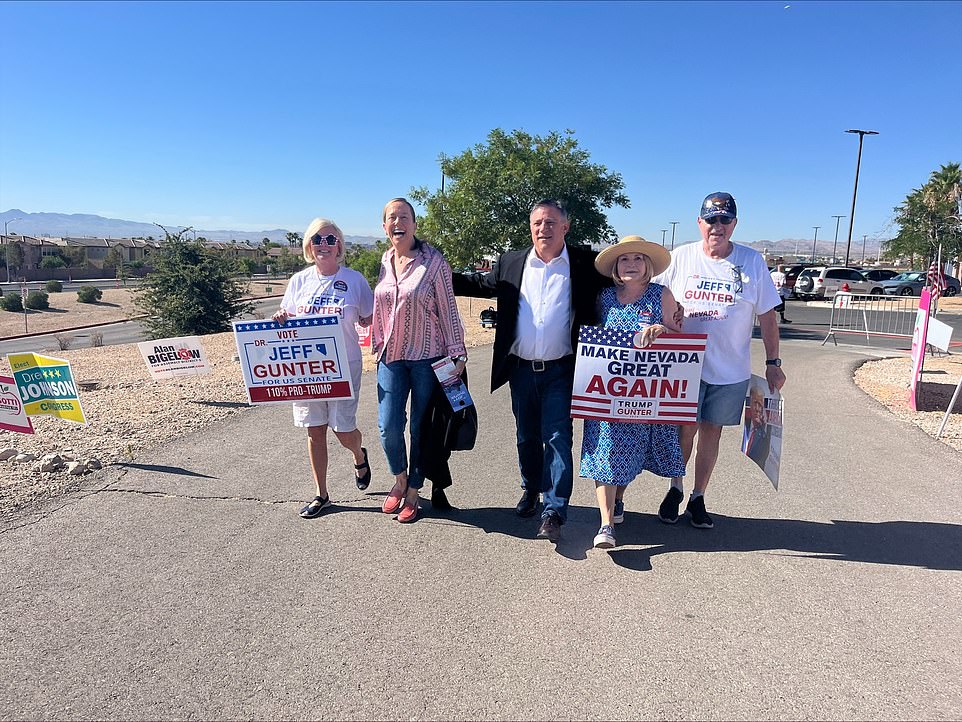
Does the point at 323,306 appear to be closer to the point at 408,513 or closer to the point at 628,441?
the point at 408,513

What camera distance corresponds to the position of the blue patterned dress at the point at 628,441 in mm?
3773

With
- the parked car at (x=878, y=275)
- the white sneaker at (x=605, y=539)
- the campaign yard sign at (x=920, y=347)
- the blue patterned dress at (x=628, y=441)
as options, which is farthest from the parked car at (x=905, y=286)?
the white sneaker at (x=605, y=539)

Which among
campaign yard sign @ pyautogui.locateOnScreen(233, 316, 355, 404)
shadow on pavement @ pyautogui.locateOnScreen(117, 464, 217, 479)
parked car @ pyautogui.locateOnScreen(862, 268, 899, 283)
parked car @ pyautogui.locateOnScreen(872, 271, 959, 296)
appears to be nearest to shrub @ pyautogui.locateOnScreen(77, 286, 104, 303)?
parked car @ pyautogui.locateOnScreen(862, 268, 899, 283)

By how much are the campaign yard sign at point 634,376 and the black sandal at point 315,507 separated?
1.82 m

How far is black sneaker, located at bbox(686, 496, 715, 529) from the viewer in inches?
163

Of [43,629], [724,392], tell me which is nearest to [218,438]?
[43,629]

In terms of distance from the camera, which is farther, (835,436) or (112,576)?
(835,436)

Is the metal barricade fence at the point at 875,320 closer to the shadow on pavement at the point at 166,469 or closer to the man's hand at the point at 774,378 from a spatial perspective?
the man's hand at the point at 774,378

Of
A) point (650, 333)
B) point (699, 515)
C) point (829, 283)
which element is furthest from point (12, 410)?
point (829, 283)

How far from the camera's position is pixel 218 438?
20.5ft

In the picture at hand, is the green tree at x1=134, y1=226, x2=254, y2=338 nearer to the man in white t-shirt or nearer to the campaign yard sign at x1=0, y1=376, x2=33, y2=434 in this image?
the campaign yard sign at x1=0, y1=376, x2=33, y2=434

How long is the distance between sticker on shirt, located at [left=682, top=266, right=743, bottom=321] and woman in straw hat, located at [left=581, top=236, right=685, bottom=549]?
0.69ft

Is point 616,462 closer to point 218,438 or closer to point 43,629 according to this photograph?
point 43,629

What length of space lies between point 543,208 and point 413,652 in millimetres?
2486
